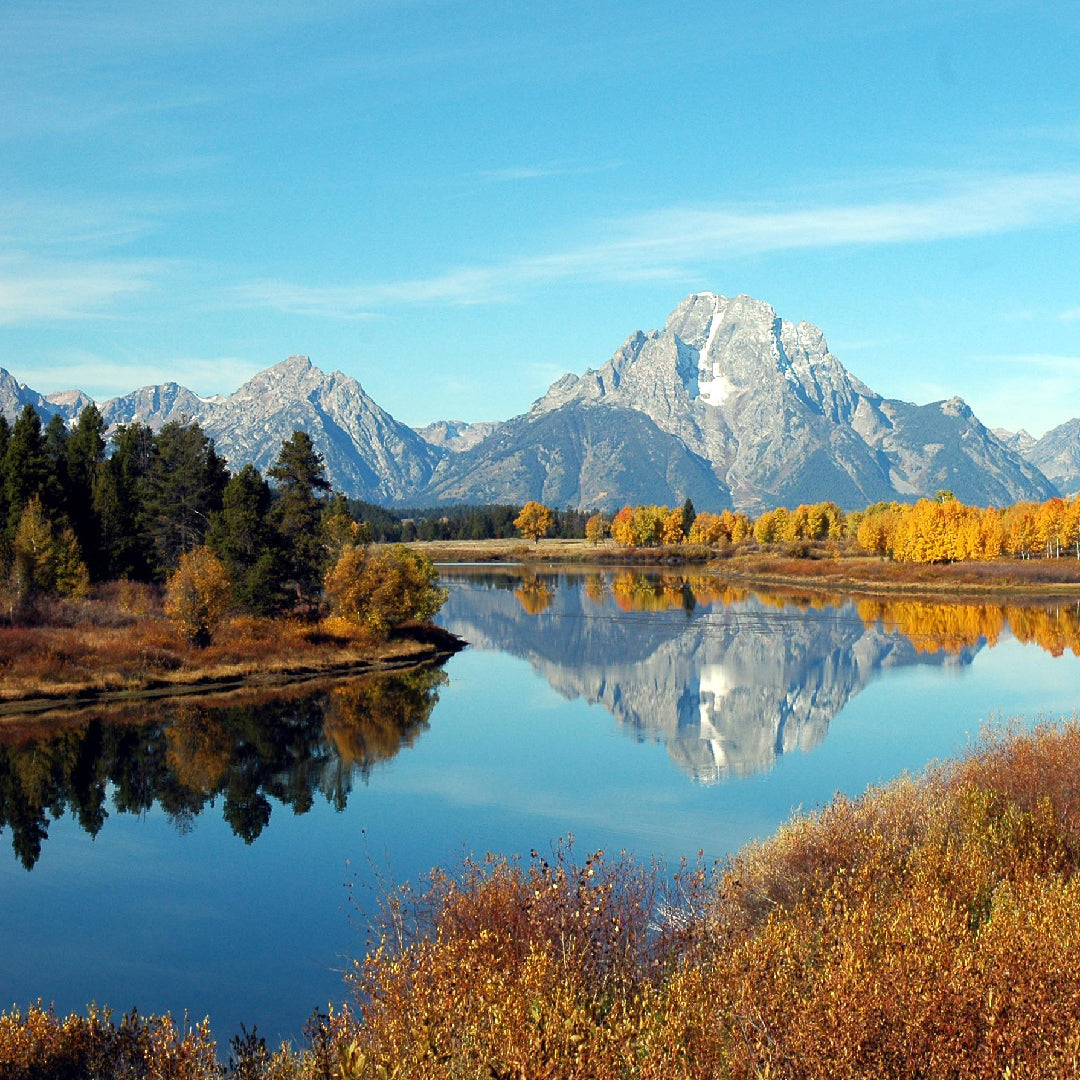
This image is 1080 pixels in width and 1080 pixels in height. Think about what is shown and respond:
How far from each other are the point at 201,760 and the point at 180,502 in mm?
42792

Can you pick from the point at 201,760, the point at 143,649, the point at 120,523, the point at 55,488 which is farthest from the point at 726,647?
the point at 55,488

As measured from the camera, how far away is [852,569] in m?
140

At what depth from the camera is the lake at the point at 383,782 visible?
2289 centimetres

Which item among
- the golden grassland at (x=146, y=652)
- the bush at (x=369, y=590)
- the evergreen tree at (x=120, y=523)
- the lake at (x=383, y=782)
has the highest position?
the evergreen tree at (x=120, y=523)

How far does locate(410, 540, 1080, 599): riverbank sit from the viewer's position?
118 meters

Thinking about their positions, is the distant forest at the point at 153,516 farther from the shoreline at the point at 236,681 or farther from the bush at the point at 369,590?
the shoreline at the point at 236,681

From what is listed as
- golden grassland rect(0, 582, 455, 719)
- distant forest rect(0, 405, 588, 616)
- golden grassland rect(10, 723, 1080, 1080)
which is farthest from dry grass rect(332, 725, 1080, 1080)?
distant forest rect(0, 405, 588, 616)

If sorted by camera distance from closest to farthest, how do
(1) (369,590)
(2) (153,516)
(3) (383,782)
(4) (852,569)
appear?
(3) (383,782) < (1) (369,590) < (2) (153,516) < (4) (852,569)

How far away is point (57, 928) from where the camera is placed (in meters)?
24.2

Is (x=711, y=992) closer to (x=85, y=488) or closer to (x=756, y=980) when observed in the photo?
(x=756, y=980)

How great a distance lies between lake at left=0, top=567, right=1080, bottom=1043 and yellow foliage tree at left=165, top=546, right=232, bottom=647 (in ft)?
27.1

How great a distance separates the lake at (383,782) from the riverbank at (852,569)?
1939 inches

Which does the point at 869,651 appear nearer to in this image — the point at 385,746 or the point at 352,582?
the point at 352,582

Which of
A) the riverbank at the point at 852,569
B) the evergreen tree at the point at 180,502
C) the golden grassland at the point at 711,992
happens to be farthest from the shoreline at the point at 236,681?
the riverbank at the point at 852,569
